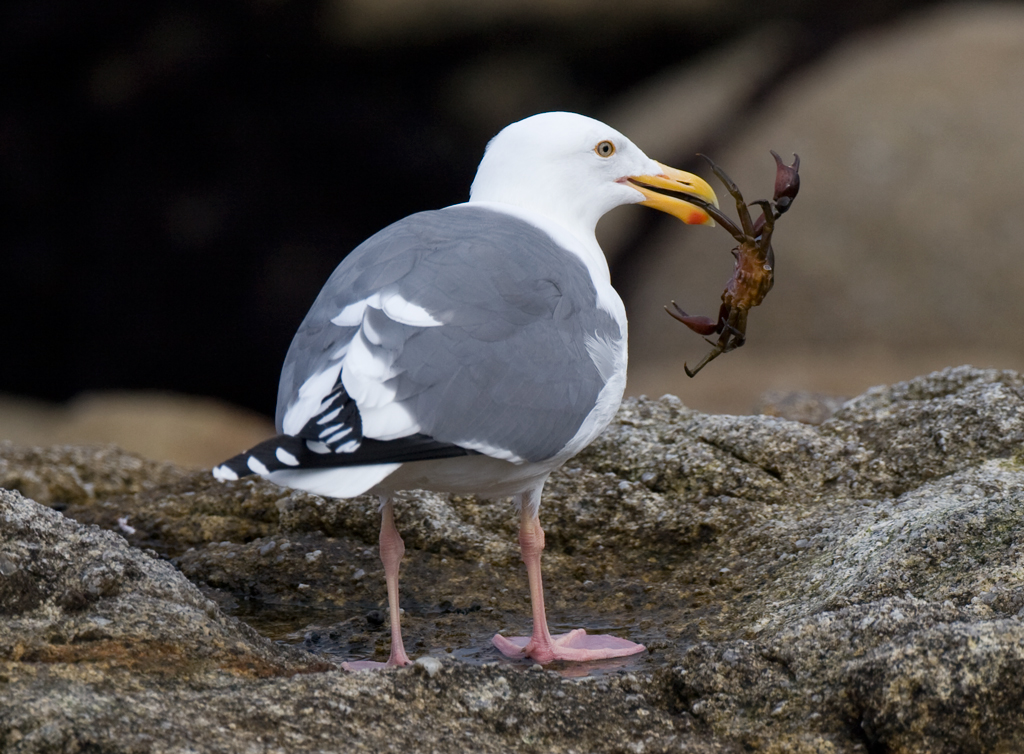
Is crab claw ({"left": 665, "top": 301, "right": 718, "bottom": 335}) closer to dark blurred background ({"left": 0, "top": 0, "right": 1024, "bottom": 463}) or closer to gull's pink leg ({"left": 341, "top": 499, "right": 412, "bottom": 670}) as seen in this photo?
gull's pink leg ({"left": 341, "top": 499, "right": 412, "bottom": 670})

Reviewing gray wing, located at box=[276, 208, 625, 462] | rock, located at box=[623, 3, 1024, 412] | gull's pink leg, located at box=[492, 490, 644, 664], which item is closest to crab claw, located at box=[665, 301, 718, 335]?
gray wing, located at box=[276, 208, 625, 462]

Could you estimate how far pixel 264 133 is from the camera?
979 cm

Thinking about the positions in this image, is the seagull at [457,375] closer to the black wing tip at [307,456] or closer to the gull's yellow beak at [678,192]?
the black wing tip at [307,456]

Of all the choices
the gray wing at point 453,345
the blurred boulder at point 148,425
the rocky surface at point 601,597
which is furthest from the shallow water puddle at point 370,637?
the blurred boulder at point 148,425

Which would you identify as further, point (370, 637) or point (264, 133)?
point (264, 133)

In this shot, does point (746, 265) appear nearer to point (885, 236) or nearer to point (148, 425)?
point (885, 236)

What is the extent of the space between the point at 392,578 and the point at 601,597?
1.98 ft

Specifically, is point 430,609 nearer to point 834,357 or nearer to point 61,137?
point 834,357

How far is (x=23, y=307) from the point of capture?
10117 millimetres

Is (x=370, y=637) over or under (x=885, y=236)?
under

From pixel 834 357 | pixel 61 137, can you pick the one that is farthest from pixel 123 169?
pixel 834 357

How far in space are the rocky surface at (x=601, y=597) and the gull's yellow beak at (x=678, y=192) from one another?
70 cm

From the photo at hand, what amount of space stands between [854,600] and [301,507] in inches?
66.3

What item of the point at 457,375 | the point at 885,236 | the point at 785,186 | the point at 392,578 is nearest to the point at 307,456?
the point at 457,375
